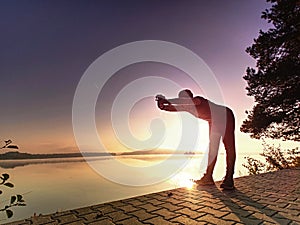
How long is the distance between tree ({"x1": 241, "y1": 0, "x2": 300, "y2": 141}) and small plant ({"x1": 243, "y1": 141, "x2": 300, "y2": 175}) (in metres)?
0.60

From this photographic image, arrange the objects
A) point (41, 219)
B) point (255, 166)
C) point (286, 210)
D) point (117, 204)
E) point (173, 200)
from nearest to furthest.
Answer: point (41, 219)
point (286, 210)
point (117, 204)
point (173, 200)
point (255, 166)

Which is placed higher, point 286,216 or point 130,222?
point 130,222

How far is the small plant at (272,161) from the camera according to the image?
916 centimetres

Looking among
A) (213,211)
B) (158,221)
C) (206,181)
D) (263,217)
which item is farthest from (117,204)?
(206,181)

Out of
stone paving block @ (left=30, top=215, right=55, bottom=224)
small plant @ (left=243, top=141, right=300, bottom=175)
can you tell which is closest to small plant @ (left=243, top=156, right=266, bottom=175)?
small plant @ (left=243, top=141, right=300, bottom=175)

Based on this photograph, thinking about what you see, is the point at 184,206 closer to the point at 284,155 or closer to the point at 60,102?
the point at 60,102

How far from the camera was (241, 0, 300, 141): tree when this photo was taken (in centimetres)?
831

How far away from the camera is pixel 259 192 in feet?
12.0

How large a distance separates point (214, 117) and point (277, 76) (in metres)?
5.90

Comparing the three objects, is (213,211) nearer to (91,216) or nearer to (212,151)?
(91,216)

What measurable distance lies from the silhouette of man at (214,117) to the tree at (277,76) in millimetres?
5540

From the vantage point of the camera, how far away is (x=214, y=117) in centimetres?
394

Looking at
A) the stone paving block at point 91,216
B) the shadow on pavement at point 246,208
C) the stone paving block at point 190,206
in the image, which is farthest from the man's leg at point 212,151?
the stone paving block at point 91,216

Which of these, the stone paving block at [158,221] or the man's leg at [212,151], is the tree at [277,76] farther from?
the stone paving block at [158,221]
